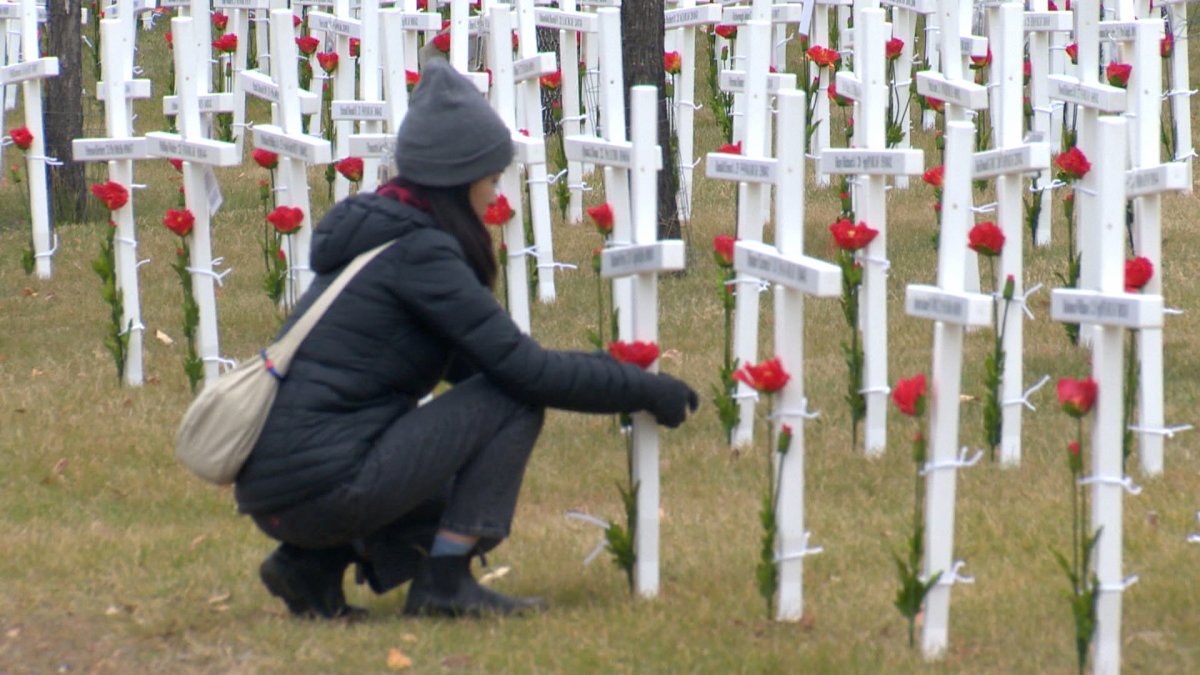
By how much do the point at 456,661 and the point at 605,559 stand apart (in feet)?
2.84

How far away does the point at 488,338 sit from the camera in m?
4.01

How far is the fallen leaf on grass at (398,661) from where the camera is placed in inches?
157

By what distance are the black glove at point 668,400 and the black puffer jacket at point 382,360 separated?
0.04 ft

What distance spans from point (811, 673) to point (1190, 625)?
96cm

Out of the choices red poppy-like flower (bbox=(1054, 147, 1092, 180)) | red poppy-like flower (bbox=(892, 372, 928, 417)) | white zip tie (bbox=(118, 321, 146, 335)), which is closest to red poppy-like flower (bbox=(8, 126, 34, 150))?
white zip tie (bbox=(118, 321, 146, 335))

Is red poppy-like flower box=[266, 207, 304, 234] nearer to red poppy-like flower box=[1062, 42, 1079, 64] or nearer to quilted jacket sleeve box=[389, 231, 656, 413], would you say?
quilted jacket sleeve box=[389, 231, 656, 413]

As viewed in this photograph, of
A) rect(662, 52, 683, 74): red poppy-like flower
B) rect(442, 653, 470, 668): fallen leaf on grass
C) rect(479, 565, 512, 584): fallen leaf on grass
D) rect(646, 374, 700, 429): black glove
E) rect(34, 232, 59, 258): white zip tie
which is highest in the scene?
rect(662, 52, 683, 74): red poppy-like flower

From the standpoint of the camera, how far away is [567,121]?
862 cm

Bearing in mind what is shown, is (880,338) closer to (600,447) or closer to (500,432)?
(600,447)

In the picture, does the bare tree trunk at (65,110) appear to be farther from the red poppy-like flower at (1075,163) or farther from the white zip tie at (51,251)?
the red poppy-like flower at (1075,163)

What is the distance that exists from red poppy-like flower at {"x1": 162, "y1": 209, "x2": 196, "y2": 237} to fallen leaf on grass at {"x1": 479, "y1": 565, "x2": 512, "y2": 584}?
87.8 inches

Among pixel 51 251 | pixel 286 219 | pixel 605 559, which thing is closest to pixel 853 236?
pixel 605 559

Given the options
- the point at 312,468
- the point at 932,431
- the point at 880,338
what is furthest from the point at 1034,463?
the point at 312,468

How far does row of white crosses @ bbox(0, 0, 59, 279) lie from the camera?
8367 millimetres
